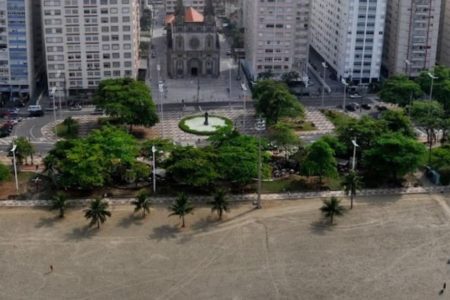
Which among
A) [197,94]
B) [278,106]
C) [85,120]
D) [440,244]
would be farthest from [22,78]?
[440,244]

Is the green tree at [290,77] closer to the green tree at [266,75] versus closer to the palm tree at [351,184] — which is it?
the green tree at [266,75]

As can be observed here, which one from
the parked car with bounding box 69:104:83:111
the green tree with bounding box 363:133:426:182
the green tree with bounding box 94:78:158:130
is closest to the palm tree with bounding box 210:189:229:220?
the green tree with bounding box 363:133:426:182

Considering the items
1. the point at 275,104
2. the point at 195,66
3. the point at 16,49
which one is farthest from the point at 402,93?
the point at 16,49

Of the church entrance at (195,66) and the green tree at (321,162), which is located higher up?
the church entrance at (195,66)

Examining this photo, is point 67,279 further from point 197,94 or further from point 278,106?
point 197,94

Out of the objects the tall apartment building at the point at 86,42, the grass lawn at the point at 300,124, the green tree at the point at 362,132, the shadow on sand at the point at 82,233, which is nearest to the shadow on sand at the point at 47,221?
the shadow on sand at the point at 82,233

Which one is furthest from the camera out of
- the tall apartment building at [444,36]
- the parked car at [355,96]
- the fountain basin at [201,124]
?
the tall apartment building at [444,36]

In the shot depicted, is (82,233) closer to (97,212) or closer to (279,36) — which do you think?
(97,212)

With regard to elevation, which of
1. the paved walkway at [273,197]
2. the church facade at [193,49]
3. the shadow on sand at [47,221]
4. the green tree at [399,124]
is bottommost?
the shadow on sand at [47,221]
